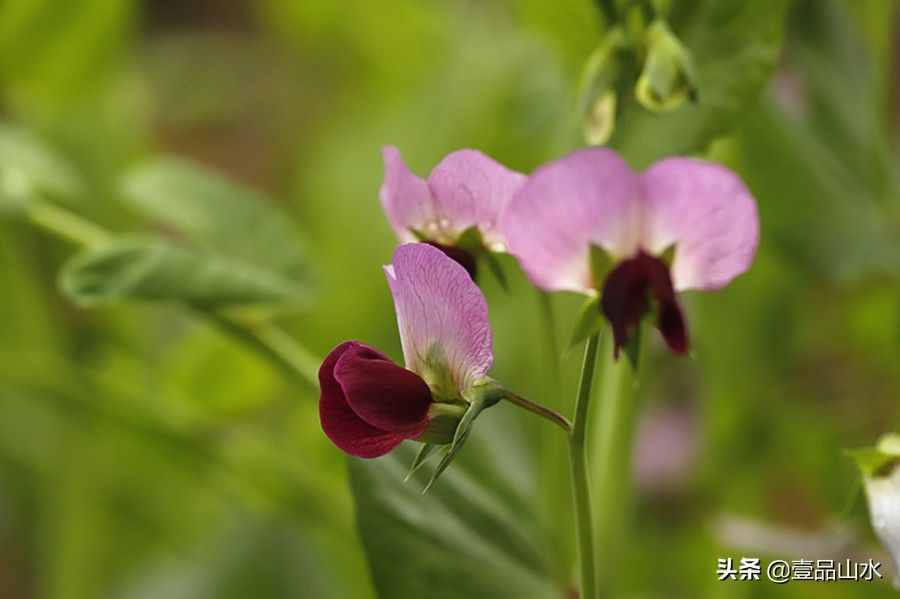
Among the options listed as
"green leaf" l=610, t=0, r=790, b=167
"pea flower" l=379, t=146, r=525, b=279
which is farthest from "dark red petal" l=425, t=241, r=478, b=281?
"green leaf" l=610, t=0, r=790, b=167

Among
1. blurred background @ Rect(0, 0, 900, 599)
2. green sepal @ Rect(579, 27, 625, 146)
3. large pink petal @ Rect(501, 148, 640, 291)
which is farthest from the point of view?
blurred background @ Rect(0, 0, 900, 599)

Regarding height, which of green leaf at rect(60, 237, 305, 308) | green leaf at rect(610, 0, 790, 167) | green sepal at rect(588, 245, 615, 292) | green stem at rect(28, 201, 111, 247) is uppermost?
green leaf at rect(610, 0, 790, 167)

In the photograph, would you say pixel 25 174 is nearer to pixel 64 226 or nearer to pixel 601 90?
pixel 64 226

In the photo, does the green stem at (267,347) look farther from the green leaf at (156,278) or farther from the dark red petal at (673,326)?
the dark red petal at (673,326)

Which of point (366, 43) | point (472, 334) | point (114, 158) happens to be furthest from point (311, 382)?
point (366, 43)

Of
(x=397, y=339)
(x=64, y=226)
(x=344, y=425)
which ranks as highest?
(x=397, y=339)

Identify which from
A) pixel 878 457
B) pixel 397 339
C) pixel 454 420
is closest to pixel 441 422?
pixel 454 420

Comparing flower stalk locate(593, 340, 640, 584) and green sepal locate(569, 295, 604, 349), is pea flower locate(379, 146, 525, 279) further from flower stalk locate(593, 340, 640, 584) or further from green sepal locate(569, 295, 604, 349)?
flower stalk locate(593, 340, 640, 584)
